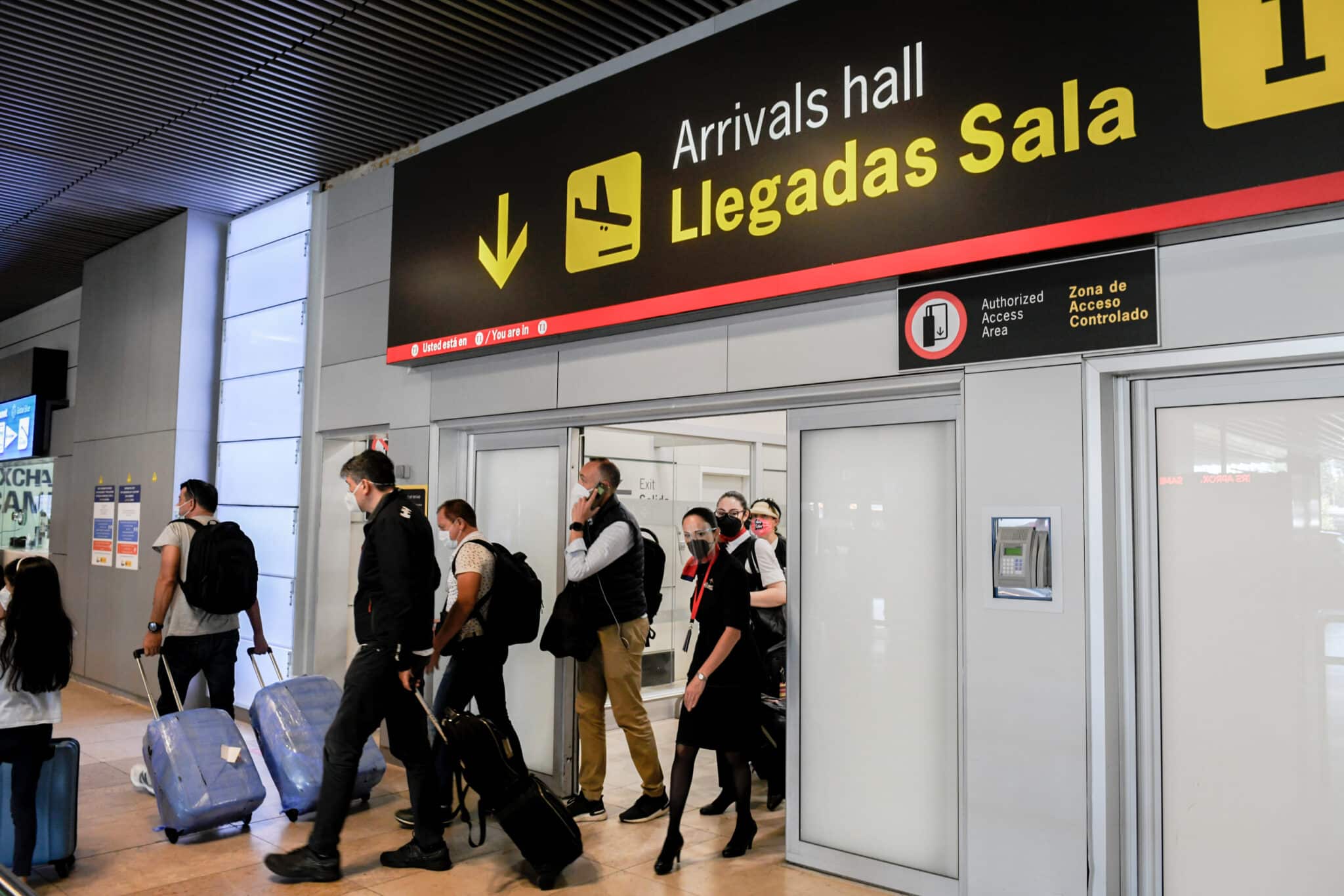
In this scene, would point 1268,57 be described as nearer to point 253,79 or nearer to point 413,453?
point 413,453

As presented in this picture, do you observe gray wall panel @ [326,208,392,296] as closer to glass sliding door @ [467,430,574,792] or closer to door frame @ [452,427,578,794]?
glass sliding door @ [467,430,574,792]

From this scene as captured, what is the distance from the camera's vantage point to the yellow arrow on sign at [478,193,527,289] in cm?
540

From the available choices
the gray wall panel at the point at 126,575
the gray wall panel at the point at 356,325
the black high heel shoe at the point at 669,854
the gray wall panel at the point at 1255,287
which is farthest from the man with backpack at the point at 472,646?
the gray wall panel at the point at 126,575

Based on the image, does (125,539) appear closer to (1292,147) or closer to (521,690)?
(521,690)

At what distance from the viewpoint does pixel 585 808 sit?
16.0 ft

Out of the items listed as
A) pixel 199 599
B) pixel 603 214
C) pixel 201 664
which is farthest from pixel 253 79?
pixel 201 664

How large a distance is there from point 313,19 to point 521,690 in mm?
3835

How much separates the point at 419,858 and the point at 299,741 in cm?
108

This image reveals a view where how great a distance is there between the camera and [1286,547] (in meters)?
3.12

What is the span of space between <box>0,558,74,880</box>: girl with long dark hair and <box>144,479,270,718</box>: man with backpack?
1.42 metres

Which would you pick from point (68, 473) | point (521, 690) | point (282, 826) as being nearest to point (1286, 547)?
point (521, 690)

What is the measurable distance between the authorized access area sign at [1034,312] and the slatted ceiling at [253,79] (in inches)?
82.8

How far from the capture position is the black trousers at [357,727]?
396 centimetres

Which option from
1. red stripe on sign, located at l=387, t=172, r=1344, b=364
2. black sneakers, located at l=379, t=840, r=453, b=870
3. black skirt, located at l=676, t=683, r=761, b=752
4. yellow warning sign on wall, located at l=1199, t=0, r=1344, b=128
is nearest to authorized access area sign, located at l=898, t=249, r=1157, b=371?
red stripe on sign, located at l=387, t=172, r=1344, b=364
